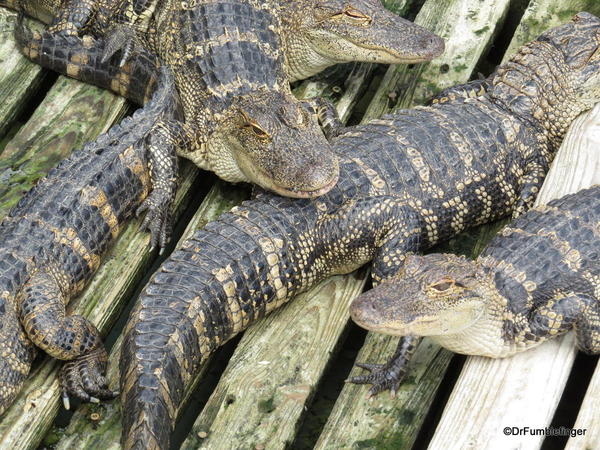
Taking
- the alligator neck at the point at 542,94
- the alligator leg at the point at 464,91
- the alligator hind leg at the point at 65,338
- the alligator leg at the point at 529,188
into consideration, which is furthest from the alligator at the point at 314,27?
the alligator hind leg at the point at 65,338

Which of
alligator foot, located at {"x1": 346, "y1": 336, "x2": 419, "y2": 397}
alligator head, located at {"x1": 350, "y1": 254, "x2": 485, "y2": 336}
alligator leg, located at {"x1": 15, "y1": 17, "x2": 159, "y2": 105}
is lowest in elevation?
alligator foot, located at {"x1": 346, "y1": 336, "x2": 419, "y2": 397}

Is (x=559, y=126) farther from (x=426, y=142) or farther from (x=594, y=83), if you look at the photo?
(x=426, y=142)

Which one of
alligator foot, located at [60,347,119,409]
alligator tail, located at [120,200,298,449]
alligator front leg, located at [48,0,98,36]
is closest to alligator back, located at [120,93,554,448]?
alligator tail, located at [120,200,298,449]

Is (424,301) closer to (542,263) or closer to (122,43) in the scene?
(542,263)

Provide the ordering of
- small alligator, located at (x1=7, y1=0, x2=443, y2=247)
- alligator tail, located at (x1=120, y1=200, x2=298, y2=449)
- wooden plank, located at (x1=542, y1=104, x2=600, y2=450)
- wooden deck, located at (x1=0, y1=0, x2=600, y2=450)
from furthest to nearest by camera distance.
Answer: small alligator, located at (x1=7, y1=0, x2=443, y2=247), wooden deck, located at (x1=0, y1=0, x2=600, y2=450), alligator tail, located at (x1=120, y1=200, x2=298, y2=449), wooden plank, located at (x1=542, y1=104, x2=600, y2=450)

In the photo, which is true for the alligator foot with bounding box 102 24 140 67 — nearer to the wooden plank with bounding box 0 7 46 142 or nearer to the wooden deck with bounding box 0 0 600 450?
the wooden deck with bounding box 0 0 600 450

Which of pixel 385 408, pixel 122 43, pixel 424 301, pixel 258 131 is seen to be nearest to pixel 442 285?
pixel 424 301

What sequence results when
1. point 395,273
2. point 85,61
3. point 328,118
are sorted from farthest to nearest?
1. point 85,61
2. point 328,118
3. point 395,273

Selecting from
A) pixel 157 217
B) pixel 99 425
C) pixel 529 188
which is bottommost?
pixel 99 425
